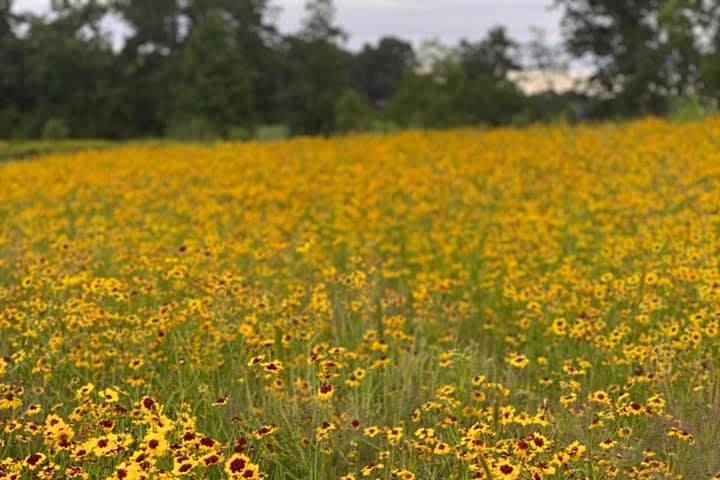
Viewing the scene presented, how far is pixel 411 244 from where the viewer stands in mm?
7785

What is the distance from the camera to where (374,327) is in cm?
539

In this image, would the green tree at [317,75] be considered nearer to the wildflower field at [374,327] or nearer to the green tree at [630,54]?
the green tree at [630,54]

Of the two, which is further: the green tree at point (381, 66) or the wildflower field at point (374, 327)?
the green tree at point (381, 66)

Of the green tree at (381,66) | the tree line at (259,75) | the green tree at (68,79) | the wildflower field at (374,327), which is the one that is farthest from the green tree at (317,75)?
the wildflower field at (374,327)

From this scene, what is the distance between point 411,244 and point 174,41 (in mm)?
44814

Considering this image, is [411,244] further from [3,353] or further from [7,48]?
[7,48]

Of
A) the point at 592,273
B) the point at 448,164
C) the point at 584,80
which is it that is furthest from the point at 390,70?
the point at 592,273

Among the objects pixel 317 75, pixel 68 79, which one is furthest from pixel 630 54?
pixel 68 79

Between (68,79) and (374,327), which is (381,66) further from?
(374,327)

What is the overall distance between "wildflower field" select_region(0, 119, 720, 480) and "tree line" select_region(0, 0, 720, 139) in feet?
67.1

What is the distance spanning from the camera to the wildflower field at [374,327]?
3.37 metres

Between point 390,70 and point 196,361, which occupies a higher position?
point 390,70

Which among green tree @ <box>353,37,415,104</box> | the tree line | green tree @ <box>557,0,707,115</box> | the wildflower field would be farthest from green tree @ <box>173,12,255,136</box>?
green tree @ <box>353,37,415,104</box>

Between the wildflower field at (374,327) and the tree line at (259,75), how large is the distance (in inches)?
805
